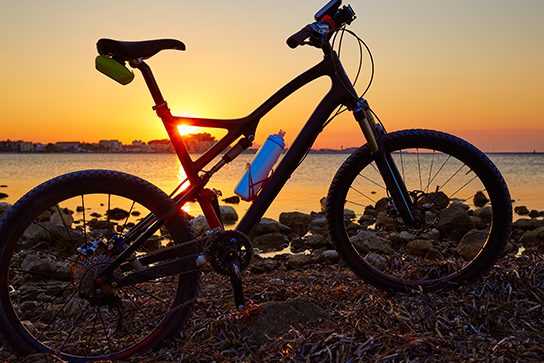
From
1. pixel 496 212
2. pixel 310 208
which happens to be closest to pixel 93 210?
pixel 310 208

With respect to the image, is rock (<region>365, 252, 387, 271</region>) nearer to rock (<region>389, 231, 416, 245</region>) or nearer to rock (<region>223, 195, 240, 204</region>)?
rock (<region>389, 231, 416, 245</region>)

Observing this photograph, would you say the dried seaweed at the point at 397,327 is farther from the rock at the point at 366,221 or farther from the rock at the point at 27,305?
the rock at the point at 366,221

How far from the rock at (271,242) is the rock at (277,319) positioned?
3690 mm

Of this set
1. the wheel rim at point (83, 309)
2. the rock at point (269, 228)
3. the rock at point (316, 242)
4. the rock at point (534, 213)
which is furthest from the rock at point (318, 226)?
the rock at point (534, 213)

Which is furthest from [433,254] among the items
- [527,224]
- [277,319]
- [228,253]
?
[527,224]

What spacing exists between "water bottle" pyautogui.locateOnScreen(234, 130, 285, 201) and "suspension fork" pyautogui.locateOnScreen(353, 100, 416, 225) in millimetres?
651

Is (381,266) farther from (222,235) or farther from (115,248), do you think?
(115,248)

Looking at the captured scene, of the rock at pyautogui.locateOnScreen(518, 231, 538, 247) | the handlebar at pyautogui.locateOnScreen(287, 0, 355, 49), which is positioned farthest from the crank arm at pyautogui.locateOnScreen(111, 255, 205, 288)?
the rock at pyautogui.locateOnScreen(518, 231, 538, 247)

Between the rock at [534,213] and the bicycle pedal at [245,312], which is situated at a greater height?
the bicycle pedal at [245,312]

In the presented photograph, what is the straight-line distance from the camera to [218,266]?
8.65 feet

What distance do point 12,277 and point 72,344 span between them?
112 inches

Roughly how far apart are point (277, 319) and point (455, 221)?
5623 millimetres

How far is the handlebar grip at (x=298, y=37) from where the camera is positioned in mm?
2556

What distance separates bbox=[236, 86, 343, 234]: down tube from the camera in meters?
2.76
